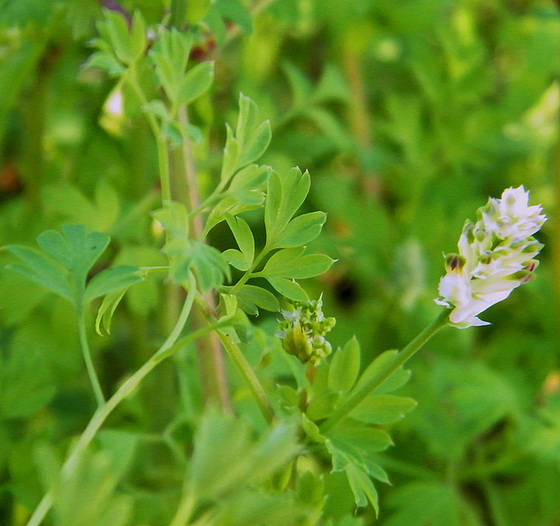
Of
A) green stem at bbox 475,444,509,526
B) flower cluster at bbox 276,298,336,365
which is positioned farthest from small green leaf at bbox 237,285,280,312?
green stem at bbox 475,444,509,526

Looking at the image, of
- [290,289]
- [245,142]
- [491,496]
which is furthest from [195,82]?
[491,496]

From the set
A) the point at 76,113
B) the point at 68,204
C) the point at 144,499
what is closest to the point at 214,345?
the point at 144,499

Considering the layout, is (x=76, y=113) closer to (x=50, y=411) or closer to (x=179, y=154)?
(x=50, y=411)

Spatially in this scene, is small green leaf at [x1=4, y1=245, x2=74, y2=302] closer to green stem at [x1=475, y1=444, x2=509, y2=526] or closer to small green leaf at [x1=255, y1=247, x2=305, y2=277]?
small green leaf at [x1=255, y1=247, x2=305, y2=277]

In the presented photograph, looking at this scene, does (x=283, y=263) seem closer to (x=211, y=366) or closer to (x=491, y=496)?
(x=211, y=366)

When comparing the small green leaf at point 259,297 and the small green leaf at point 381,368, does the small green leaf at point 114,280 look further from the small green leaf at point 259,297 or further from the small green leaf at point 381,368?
the small green leaf at point 381,368
